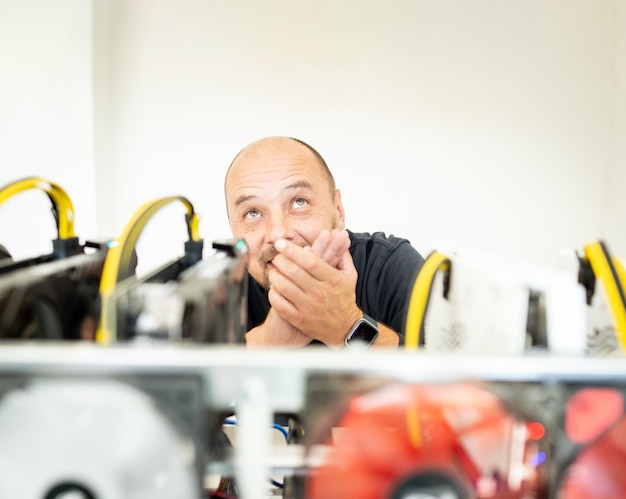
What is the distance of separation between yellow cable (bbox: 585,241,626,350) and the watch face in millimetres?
550

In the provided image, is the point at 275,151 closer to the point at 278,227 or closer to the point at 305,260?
the point at 278,227

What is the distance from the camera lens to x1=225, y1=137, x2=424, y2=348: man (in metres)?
0.99

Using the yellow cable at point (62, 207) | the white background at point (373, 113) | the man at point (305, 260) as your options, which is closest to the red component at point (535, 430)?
the man at point (305, 260)

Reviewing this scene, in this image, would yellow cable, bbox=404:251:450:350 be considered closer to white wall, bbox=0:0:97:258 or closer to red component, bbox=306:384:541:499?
red component, bbox=306:384:541:499

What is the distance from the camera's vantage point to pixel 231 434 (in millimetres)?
877

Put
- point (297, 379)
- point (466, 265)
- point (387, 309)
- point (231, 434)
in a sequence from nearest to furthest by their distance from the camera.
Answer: point (297, 379) < point (466, 265) < point (231, 434) < point (387, 309)

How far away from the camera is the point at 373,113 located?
214cm

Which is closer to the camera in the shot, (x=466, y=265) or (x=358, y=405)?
(x=358, y=405)

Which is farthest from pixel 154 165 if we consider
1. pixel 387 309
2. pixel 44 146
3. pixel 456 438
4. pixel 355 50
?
pixel 456 438

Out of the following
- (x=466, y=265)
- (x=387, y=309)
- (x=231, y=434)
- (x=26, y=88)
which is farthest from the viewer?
(x=26, y=88)

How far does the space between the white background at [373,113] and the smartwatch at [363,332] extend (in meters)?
1.21

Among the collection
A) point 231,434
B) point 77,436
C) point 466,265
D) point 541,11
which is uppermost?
point 541,11

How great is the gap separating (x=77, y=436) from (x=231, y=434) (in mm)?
469

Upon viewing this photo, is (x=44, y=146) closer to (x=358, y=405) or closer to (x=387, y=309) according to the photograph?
(x=387, y=309)
